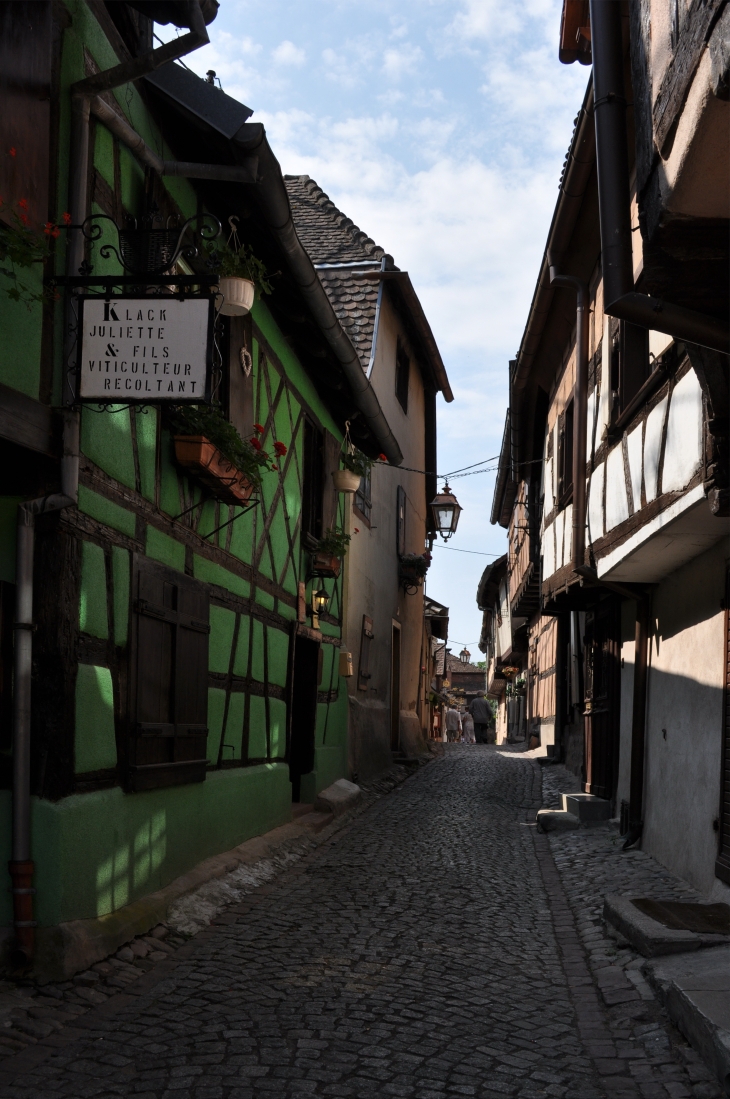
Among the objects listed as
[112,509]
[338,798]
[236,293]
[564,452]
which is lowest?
[338,798]

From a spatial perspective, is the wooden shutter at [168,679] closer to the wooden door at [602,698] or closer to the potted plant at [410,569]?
the wooden door at [602,698]

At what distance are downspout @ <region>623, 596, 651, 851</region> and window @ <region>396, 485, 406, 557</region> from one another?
33.5 feet

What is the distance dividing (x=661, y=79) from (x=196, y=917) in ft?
16.6

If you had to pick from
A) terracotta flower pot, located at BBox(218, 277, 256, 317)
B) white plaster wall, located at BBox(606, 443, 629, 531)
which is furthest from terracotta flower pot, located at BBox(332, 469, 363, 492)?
terracotta flower pot, located at BBox(218, 277, 256, 317)

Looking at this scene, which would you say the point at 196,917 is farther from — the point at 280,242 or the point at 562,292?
the point at 562,292

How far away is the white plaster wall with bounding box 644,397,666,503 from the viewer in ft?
23.7

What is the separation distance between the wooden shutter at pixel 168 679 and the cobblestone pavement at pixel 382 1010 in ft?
3.21

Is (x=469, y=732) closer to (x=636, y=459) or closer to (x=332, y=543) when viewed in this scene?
(x=332, y=543)

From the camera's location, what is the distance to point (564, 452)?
12398mm

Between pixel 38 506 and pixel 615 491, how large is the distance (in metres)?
5.11

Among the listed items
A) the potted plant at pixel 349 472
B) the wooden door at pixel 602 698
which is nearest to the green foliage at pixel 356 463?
the potted plant at pixel 349 472

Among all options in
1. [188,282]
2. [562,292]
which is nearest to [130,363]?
[188,282]

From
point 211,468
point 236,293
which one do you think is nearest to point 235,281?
point 236,293

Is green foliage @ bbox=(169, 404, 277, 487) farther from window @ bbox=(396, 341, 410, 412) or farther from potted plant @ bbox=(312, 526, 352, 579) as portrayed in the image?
window @ bbox=(396, 341, 410, 412)
